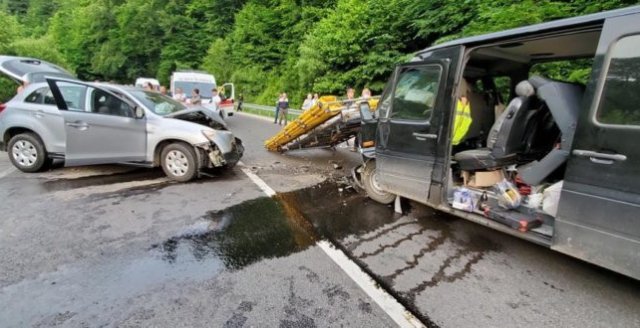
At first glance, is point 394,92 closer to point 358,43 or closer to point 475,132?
point 475,132

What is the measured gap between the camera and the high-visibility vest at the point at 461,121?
14.3 ft

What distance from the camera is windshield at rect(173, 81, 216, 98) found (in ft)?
57.0

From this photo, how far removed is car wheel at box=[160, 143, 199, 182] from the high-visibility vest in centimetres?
438

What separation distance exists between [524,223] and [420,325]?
150 centimetres

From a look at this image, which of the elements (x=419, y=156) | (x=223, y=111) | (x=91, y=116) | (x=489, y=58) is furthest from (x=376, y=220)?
(x=223, y=111)

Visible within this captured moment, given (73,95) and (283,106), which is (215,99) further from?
(73,95)

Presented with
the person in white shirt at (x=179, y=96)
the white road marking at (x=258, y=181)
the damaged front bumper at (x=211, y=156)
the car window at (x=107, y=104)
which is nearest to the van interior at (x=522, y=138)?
the white road marking at (x=258, y=181)

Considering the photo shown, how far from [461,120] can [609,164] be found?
1.88 m

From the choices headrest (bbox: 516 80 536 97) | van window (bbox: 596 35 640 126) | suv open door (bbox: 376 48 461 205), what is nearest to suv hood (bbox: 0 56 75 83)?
suv open door (bbox: 376 48 461 205)

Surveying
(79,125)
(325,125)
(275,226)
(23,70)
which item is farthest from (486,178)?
(23,70)

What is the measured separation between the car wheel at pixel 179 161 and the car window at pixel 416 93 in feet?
12.1

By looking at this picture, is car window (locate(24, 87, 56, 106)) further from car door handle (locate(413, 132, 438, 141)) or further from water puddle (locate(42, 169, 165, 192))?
car door handle (locate(413, 132, 438, 141))

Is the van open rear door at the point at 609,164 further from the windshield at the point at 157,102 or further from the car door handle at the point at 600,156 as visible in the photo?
the windshield at the point at 157,102

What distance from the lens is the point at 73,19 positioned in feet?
154
